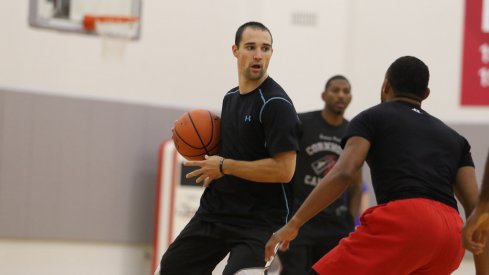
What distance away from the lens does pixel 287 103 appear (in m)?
4.58

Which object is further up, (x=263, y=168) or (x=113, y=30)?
(x=113, y=30)

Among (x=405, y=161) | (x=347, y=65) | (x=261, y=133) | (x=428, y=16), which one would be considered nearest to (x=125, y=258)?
(x=347, y=65)

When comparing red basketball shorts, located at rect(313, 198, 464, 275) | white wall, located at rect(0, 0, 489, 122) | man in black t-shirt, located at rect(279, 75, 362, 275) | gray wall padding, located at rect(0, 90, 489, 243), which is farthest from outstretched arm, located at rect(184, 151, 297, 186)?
white wall, located at rect(0, 0, 489, 122)

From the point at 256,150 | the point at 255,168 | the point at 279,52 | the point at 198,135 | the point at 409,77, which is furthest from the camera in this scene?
the point at 279,52

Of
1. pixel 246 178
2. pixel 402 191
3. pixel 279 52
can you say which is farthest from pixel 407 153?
pixel 279 52

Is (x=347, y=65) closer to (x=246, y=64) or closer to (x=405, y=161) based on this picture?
(x=246, y=64)

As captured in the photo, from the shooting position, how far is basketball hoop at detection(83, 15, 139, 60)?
938 cm

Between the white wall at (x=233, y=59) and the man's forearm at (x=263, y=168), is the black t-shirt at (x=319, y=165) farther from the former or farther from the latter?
the white wall at (x=233, y=59)

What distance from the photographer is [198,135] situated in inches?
191

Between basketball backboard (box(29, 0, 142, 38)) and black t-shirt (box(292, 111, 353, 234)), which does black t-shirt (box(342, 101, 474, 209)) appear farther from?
basketball backboard (box(29, 0, 142, 38))

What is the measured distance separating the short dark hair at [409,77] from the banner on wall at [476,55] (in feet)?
21.1

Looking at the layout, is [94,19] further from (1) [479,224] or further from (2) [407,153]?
(1) [479,224]

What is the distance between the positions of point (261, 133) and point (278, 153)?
0.65ft

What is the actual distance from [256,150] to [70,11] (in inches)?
207
